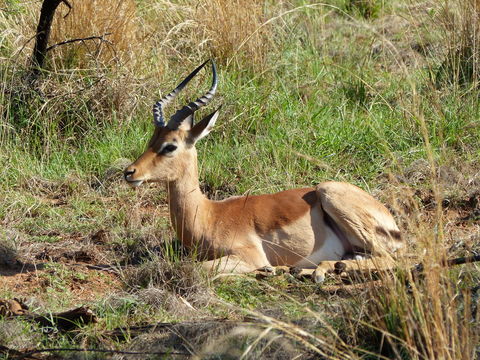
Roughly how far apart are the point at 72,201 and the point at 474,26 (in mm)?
4222

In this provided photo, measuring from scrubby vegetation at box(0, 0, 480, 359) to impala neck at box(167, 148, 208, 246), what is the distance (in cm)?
21

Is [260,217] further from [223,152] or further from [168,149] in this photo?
[223,152]

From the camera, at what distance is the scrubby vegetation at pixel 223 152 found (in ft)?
15.8

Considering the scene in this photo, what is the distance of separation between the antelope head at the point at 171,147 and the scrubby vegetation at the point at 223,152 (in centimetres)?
55

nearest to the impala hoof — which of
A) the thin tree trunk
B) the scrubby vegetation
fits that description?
the scrubby vegetation

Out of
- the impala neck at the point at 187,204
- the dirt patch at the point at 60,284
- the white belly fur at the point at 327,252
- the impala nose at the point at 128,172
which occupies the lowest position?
the white belly fur at the point at 327,252

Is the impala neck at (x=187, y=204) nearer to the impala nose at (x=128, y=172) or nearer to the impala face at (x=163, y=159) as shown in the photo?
the impala face at (x=163, y=159)

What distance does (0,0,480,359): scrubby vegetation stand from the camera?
189 inches

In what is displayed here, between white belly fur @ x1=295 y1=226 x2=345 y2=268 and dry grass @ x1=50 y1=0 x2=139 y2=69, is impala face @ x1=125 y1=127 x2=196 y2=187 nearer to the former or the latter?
white belly fur @ x1=295 y1=226 x2=345 y2=268

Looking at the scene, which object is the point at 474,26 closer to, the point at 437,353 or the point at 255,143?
the point at 255,143

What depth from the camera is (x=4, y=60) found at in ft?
27.9

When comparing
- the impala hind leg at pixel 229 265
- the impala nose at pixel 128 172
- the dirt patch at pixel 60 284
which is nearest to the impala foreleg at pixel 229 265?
the impala hind leg at pixel 229 265

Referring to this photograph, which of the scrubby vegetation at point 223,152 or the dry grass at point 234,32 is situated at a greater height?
the dry grass at point 234,32

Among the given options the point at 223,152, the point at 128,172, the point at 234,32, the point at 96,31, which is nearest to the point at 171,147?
the point at 128,172
